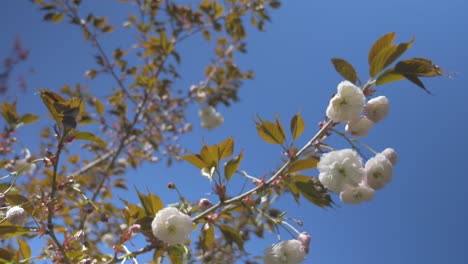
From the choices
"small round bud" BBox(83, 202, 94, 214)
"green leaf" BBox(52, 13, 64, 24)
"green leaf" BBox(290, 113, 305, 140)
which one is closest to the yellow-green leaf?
"small round bud" BBox(83, 202, 94, 214)

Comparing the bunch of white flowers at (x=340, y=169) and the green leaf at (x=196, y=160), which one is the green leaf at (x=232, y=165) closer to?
the green leaf at (x=196, y=160)

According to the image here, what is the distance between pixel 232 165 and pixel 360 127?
0.42m

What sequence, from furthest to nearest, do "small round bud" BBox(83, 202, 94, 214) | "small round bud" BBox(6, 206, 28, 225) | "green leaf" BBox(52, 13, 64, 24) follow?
1. "green leaf" BBox(52, 13, 64, 24)
2. "small round bud" BBox(83, 202, 94, 214)
3. "small round bud" BBox(6, 206, 28, 225)

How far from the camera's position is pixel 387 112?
1.01 m

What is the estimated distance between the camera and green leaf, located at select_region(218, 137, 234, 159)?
1076mm

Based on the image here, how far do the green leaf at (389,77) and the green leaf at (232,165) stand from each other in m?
0.46

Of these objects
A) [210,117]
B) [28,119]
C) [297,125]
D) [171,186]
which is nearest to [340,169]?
[297,125]

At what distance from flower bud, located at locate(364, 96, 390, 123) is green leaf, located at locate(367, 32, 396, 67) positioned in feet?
0.37

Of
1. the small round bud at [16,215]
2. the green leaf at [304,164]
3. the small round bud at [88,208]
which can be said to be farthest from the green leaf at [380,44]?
the small round bud at [16,215]

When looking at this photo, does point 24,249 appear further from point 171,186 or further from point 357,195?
point 357,195

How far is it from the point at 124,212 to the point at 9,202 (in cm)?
40

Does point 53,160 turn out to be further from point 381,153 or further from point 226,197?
point 381,153

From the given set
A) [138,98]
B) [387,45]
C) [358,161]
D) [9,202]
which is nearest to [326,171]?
[358,161]

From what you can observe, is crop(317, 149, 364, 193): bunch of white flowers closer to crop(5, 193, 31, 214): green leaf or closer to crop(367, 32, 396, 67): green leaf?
crop(367, 32, 396, 67): green leaf
